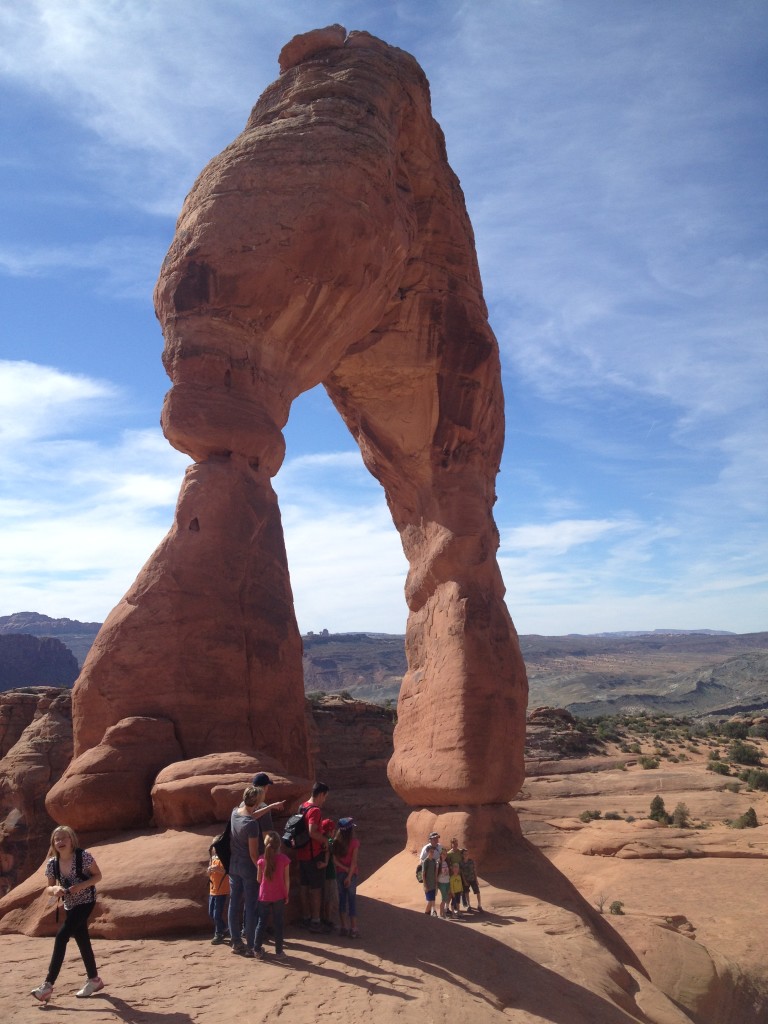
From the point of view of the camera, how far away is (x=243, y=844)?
600 cm

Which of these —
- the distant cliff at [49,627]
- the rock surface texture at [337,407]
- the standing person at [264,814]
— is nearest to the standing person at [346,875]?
the standing person at [264,814]

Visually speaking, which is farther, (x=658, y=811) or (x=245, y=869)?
(x=658, y=811)

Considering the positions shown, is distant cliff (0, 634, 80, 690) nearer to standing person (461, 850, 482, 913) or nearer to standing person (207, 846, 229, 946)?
standing person (461, 850, 482, 913)

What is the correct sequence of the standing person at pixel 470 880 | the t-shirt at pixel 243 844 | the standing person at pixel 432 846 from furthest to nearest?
the standing person at pixel 470 880 < the standing person at pixel 432 846 < the t-shirt at pixel 243 844

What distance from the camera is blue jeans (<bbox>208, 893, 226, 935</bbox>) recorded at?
6102 millimetres

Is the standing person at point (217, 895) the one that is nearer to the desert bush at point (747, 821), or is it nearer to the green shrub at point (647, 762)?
the desert bush at point (747, 821)

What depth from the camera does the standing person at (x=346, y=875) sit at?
671 cm

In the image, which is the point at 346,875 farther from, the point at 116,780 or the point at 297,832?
the point at 116,780

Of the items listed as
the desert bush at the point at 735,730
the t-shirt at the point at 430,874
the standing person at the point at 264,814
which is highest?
the standing person at the point at 264,814

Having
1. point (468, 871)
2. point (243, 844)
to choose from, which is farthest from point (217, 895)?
point (468, 871)

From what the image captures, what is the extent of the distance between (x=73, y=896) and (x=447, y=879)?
5217 millimetres

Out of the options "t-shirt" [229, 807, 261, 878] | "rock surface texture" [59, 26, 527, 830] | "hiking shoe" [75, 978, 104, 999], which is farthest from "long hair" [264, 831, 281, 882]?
"rock surface texture" [59, 26, 527, 830]

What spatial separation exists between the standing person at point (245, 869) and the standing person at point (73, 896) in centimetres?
106

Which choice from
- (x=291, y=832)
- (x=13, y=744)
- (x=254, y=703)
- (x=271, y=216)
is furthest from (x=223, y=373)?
(x=13, y=744)
